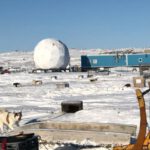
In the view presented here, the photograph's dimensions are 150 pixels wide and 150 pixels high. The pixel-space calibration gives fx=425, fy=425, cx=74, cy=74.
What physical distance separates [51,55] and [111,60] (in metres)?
13.8

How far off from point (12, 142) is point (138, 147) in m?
2.45

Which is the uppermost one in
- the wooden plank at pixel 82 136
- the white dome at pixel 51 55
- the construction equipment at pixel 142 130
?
the white dome at pixel 51 55

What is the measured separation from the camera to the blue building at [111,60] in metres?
81.2

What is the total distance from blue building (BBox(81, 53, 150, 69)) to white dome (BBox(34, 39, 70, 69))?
612 centimetres

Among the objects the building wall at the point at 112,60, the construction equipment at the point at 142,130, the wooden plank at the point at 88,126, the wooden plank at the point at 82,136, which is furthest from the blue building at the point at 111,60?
the construction equipment at the point at 142,130

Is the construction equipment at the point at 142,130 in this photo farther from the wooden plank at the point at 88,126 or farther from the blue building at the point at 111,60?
the blue building at the point at 111,60

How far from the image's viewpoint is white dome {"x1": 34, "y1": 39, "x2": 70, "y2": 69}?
7381cm

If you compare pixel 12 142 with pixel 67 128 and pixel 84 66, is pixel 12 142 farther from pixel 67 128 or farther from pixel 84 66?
pixel 84 66

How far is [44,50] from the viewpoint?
7512cm

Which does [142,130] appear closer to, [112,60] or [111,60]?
[111,60]

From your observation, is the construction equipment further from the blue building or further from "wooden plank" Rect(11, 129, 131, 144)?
the blue building

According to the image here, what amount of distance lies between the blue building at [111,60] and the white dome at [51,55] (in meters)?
6.12

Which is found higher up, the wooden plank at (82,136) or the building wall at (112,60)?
the building wall at (112,60)

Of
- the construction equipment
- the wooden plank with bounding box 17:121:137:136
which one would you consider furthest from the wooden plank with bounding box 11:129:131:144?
the construction equipment
